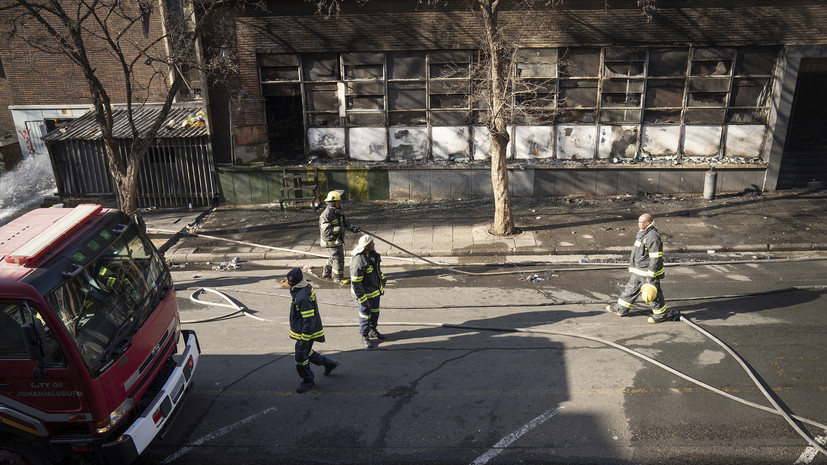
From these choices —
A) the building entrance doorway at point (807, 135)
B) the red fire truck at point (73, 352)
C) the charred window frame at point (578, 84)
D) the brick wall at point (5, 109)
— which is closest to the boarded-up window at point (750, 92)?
the building entrance doorway at point (807, 135)

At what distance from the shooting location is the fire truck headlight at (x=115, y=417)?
533cm

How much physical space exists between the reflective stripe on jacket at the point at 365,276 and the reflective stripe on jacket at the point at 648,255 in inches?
157

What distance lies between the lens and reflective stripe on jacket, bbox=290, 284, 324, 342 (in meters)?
7.01

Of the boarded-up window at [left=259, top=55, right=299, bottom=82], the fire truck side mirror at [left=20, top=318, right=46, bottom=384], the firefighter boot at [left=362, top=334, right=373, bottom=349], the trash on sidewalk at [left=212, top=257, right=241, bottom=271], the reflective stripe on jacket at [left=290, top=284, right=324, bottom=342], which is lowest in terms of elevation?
the trash on sidewalk at [left=212, top=257, right=241, bottom=271]

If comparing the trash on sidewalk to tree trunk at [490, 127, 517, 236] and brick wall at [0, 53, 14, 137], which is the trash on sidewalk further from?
brick wall at [0, 53, 14, 137]

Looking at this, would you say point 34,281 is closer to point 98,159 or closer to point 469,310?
point 469,310

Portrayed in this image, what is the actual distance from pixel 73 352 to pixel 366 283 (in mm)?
3988

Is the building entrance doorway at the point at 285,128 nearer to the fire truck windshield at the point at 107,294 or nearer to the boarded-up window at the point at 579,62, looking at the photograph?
the boarded-up window at the point at 579,62

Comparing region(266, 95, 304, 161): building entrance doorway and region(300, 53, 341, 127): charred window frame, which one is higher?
region(300, 53, 341, 127): charred window frame

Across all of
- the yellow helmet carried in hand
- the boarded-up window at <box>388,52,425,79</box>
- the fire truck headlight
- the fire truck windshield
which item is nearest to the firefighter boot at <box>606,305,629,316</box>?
the yellow helmet carried in hand

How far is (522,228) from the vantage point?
13672 mm

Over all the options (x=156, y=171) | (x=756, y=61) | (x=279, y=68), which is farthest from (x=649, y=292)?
(x=156, y=171)

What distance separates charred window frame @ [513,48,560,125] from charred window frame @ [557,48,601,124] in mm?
187

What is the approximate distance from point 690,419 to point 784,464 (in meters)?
0.95
